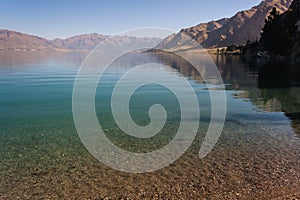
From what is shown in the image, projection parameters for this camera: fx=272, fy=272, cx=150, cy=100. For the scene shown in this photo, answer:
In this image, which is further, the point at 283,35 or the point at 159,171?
the point at 283,35

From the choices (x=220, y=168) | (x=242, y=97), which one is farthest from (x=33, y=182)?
(x=242, y=97)

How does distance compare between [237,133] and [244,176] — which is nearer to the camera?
[244,176]

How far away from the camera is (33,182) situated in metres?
14.6

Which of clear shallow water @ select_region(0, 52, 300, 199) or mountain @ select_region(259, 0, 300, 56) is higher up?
mountain @ select_region(259, 0, 300, 56)

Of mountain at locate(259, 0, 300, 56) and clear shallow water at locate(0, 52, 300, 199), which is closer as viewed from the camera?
clear shallow water at locate(0, 52, 300, 199)

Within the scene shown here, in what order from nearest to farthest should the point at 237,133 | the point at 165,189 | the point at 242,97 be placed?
1. the point at 165,189
2. the point at 237,133
3. the point at 242,97

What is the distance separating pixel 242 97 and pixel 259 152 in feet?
74.3

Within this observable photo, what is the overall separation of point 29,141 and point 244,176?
51.2 feet

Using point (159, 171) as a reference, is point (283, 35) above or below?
above

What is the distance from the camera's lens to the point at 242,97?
39.8 metres

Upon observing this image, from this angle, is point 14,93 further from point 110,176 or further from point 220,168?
point 220,168

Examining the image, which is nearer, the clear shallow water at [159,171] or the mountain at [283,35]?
the clear shallow water at [159,171]

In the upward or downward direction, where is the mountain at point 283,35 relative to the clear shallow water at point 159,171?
upward

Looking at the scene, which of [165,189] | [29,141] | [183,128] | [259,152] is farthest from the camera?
[183,128]
